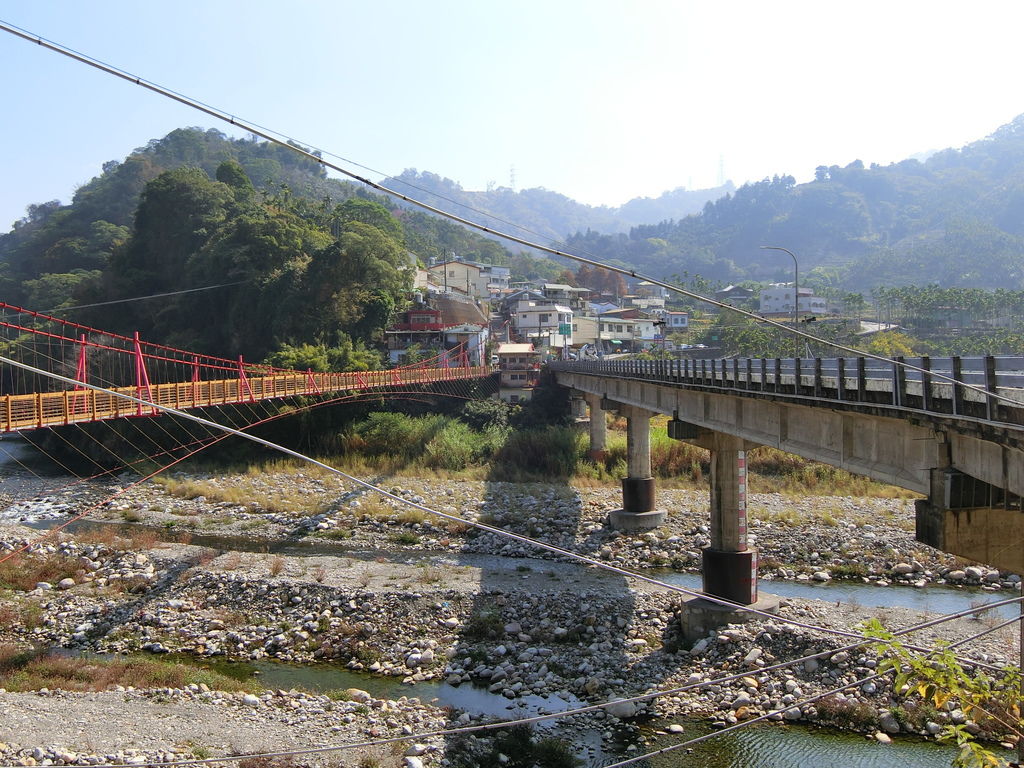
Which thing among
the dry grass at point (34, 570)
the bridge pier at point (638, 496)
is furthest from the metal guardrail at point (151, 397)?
the bridge pier at point (638, 496)

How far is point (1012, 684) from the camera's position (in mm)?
7039

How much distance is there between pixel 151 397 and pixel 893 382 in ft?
60.8

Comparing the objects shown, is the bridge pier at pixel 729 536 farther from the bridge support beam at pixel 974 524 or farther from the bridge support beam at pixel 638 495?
the bridge support beam at pixel 974 524

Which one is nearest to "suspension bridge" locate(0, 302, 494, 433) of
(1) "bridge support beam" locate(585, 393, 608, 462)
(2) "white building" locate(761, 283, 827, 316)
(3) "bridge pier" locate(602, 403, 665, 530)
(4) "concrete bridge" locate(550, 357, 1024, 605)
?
(4) "concrete bridge" locate(550, 357, 1024, 605)

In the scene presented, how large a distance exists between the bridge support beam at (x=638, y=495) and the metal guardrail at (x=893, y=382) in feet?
32.1

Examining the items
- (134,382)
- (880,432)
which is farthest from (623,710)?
(134,382)

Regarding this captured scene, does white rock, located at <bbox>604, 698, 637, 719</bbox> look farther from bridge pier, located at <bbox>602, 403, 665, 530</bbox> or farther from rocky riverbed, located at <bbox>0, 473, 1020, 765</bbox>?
bridge pier, located at <bbox>602, 403, 665, 530</bbox>

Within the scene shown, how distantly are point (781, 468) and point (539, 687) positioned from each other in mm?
24965

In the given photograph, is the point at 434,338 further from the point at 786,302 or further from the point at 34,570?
the point at 786,302

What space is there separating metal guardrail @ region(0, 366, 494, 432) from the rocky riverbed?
17.0 ft

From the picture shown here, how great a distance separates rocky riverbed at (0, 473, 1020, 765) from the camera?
1354 centimetres

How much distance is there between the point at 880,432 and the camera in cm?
1208

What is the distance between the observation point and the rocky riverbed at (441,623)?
13539 mm

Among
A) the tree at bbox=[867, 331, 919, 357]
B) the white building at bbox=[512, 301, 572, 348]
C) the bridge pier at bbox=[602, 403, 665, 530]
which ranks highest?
the white building at bbox=[512, 301, 572, 348]
